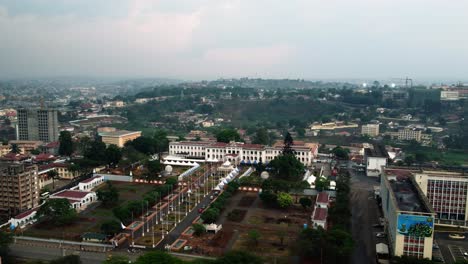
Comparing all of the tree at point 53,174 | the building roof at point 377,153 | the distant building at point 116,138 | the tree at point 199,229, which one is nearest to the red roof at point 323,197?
the tree at point 199,229

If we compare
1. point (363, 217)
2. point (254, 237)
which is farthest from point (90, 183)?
point (363, 217)

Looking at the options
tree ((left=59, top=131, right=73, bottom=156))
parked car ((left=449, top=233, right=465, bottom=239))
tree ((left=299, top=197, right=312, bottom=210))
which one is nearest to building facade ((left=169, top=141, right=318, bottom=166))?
tree ((left=59, top=131, right=73, bottom=156))

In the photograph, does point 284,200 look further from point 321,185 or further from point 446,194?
point 446,194

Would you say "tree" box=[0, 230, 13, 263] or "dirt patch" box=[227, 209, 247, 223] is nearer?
"tree" box=[0, 230, 13, 263]

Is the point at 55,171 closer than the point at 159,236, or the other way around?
the point at 159,236

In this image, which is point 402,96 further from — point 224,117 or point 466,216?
point 466,216

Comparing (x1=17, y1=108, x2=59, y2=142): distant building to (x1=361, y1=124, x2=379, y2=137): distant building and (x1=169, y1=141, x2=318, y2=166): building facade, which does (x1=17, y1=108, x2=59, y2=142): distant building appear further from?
(x1=361, y1=124, x2=379, y2=137): distant building

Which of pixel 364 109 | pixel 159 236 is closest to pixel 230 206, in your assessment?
pixel 159 236
